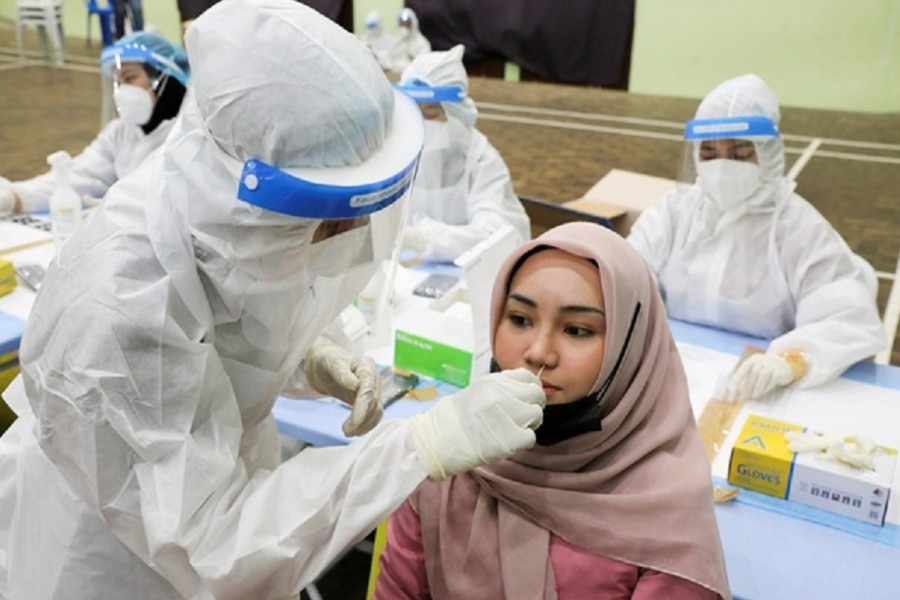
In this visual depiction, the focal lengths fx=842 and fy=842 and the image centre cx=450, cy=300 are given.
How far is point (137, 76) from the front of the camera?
3.06 metres

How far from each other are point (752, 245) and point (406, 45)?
7.18 m

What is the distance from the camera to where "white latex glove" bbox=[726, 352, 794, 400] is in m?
1.98

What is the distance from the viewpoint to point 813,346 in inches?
82.3

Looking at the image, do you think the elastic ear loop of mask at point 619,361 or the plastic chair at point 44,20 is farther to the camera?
the plastic chair at point 44,20

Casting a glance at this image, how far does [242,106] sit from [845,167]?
6.35m

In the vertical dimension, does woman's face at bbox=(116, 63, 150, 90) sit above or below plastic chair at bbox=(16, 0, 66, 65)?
above

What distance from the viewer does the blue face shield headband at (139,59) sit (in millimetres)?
3004

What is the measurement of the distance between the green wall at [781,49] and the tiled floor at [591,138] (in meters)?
0.23

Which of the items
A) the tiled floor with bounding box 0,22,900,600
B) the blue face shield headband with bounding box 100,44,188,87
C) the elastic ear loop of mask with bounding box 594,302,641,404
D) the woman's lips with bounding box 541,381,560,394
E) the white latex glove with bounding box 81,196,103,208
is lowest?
the tiled floor with bounding box 0,22,900,600

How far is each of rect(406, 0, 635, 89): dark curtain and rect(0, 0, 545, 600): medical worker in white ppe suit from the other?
332 inches

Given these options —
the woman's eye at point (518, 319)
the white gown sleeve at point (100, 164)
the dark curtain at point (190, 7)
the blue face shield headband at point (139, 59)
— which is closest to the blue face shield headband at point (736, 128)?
the woman's eye at point (518, 319)

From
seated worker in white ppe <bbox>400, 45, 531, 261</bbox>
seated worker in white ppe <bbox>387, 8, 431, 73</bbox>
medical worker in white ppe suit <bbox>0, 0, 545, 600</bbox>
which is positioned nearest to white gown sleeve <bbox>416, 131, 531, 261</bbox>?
seated worker in white ppe <bbox>400, 45, 531, 261</bbox>

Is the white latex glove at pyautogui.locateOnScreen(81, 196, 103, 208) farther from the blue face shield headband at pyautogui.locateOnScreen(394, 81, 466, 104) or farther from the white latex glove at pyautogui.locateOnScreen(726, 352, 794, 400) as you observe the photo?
the white latex glove at pyautogui.locateOnScreen(726, 352, 794, 400)

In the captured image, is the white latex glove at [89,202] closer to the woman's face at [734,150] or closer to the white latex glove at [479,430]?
the woman's face at [734,150]
